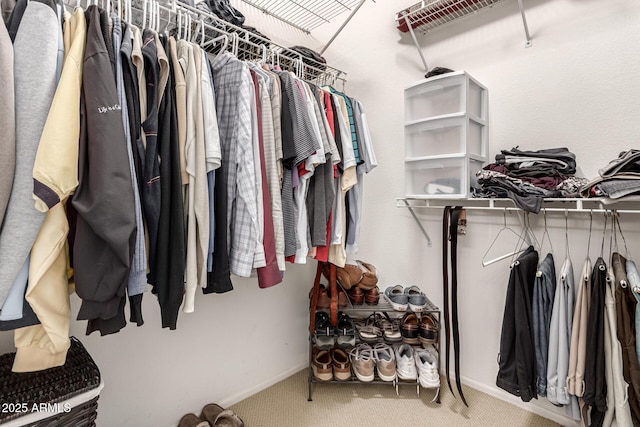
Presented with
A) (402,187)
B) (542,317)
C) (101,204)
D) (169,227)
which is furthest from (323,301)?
(101,204)

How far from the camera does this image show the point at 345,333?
69.7 inches

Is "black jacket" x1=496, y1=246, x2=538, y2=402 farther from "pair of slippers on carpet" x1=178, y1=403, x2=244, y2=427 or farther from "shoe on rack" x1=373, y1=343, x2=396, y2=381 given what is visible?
"pair of slippers on carpet" x1=178, y1=403, x2=244, y2=427

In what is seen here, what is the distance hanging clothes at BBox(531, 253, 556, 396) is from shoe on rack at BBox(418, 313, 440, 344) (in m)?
0.50

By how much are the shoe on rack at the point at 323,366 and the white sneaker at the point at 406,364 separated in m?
0.38

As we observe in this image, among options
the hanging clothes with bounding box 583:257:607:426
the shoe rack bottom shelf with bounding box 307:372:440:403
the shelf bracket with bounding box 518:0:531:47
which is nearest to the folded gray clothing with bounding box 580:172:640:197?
the hanging clothes with bounding box 583:257:607:426

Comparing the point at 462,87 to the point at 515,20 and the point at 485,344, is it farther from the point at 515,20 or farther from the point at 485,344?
the point at 485,344

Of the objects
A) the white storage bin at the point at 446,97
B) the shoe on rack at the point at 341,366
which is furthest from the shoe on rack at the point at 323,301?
the white storage bin at the point at 446,97

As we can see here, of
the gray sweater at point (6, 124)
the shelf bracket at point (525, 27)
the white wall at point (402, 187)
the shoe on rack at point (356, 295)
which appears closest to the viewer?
the gray sweater at point (6, 124)

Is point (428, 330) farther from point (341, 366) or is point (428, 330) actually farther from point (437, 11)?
point (437, 11)

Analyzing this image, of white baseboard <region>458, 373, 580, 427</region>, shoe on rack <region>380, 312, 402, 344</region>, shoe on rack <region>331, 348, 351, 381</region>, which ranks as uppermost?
shoe on rack <region>380, 312, 402, 344</region>

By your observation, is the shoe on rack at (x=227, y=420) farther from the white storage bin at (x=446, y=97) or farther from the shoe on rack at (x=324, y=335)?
the white storage bin at (x=446, y=97)

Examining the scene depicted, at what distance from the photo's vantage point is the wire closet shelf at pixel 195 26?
1.06m

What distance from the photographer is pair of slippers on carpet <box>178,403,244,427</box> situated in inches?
56.4

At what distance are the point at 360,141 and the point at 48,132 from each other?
45.2 inches
